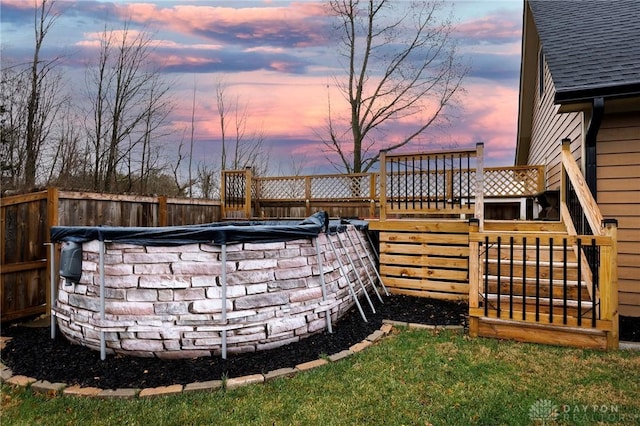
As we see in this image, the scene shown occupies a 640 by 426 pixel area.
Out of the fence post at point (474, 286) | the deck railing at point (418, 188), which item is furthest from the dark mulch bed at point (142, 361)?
the deck railing at point (418, 188)

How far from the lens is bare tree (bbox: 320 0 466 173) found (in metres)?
13.6

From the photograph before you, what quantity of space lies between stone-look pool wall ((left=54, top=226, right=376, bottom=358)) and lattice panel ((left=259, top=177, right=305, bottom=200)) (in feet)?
24.3

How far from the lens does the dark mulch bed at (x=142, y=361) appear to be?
8.77 feet

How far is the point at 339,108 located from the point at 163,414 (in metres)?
13.8

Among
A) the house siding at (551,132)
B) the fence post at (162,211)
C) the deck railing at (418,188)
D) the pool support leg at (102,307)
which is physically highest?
the house siding at (551,132)

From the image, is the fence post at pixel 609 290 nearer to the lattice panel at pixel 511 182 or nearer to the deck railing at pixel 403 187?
the deck railing at pixel 403 187

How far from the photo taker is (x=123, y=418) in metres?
2.19

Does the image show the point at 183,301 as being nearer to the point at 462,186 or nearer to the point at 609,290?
the point at 609,290

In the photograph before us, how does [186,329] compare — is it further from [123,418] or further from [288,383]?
[288,383]

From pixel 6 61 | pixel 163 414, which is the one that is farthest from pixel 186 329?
pixel 6 61

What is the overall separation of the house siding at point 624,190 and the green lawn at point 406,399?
1694 millimetres

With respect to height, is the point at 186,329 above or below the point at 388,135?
below

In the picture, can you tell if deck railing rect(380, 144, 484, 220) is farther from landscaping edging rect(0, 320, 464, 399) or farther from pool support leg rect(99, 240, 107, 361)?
pool support leg rect(99, 240, 107, 361)

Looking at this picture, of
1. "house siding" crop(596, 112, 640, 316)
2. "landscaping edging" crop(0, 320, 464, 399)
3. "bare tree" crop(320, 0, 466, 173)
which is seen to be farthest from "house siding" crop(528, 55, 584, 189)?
"bare tree" crop(320, 0, 466, 173)
